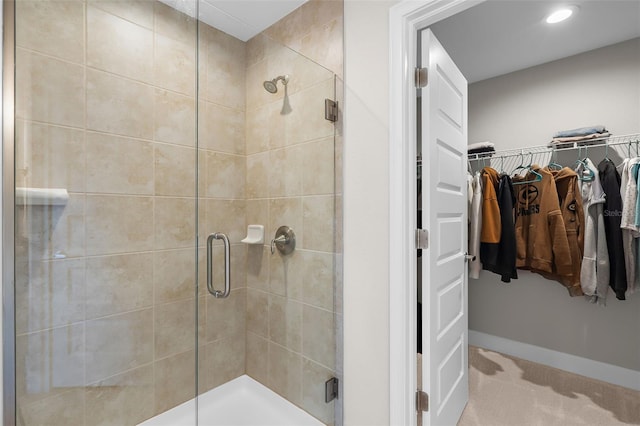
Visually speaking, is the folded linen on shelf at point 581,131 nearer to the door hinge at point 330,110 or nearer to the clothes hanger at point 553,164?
the clothes hanger at point 553,164

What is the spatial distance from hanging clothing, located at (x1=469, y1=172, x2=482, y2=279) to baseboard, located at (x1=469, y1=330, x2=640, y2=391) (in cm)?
76

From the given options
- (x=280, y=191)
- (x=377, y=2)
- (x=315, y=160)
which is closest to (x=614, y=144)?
(x=377, y=2)

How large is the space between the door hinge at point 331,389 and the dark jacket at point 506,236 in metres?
1.72

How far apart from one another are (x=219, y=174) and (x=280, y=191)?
11.7 inches

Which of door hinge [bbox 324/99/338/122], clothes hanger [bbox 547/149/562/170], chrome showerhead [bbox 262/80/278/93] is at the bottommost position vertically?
clothes hanger [bbox 547/149/562/170]

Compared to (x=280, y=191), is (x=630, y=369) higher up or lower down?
lower down

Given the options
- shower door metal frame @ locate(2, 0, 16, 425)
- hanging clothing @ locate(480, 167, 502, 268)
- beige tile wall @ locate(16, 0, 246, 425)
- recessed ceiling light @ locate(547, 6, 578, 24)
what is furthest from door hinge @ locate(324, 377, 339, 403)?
recessed ceiling light @ locate(547, 6, 578, 24)

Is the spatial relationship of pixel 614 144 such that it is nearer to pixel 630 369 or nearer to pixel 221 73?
pixel 630 369

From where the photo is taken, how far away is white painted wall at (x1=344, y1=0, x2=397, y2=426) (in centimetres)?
143

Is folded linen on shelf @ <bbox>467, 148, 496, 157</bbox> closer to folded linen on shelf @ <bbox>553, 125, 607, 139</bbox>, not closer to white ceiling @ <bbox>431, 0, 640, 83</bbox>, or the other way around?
folded linen on shelf @ <bbox>553, 125, 607, 139</bbox>

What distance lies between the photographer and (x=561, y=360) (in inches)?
104

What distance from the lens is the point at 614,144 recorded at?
2.34 m

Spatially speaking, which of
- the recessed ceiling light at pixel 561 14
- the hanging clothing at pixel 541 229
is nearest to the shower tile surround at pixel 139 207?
the recessed ceiling light at pixel 561 14

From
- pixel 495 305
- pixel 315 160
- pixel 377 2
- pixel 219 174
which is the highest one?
pixel 377 2
